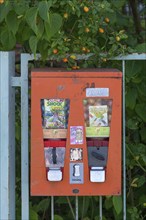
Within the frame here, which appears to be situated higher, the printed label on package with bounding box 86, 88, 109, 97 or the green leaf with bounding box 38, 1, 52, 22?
the green leaf with bounding box 38, 1, 52, 22

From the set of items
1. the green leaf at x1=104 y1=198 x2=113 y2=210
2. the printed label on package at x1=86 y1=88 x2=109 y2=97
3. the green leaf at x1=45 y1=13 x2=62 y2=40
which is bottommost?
the green leaf at x1=104 y1=198 x2=113 y2=210

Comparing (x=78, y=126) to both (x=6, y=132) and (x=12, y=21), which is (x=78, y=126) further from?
(x=12, y=21)

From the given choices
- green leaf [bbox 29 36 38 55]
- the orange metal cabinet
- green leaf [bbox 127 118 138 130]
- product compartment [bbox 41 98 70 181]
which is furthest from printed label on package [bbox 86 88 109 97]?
green leaf [bbox 127 118 138 130]

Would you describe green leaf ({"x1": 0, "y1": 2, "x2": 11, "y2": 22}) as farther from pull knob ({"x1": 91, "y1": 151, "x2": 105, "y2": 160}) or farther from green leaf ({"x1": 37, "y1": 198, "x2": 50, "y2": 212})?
green leaf ({"x1": 37, "y1": 198, "x2": 50, "y2": 212})

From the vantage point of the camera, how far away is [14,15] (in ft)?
11.6

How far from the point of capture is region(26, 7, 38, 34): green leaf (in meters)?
3.32

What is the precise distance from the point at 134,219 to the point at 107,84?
1016mm

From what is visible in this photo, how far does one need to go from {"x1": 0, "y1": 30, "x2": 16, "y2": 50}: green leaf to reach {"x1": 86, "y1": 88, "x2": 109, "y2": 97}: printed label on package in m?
0.67

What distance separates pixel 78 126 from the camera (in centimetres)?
339

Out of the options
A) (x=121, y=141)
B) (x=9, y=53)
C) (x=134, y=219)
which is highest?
(x=9, y=53)

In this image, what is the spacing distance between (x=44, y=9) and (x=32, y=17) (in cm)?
9

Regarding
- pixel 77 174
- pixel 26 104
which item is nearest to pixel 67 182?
pixel 77 174

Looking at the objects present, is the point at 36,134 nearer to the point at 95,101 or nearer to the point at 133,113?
the point at 95,101

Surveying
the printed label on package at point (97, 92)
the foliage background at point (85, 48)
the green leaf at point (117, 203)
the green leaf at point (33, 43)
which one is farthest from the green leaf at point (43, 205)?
the green leaf at point (33, 43)
